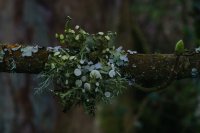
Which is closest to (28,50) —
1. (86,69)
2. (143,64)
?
(86,69)

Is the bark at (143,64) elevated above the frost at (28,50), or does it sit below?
below

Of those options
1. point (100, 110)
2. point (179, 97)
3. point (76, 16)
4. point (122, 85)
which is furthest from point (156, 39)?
point (122, 85)

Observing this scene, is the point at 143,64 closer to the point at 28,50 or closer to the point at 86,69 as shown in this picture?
the point at 86,69

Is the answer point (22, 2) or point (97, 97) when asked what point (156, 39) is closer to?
point (22, 2)
